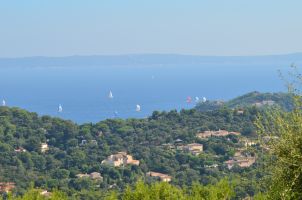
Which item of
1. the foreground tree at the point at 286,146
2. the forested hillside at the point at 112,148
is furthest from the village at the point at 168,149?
the foreground tree at the point at 286,146

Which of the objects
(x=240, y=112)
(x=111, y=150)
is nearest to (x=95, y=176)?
(x=111, y=150)

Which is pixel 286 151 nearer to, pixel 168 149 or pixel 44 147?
pixel 168 149

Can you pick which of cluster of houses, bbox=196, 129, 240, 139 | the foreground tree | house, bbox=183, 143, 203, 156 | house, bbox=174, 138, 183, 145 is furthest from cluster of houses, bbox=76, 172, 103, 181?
the foreground tree

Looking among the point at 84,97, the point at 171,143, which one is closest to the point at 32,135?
the point at 171,143

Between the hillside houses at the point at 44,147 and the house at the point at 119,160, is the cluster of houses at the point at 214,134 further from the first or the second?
the hillside houses at the point at 44,147

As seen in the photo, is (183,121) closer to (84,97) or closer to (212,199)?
(212,199)
